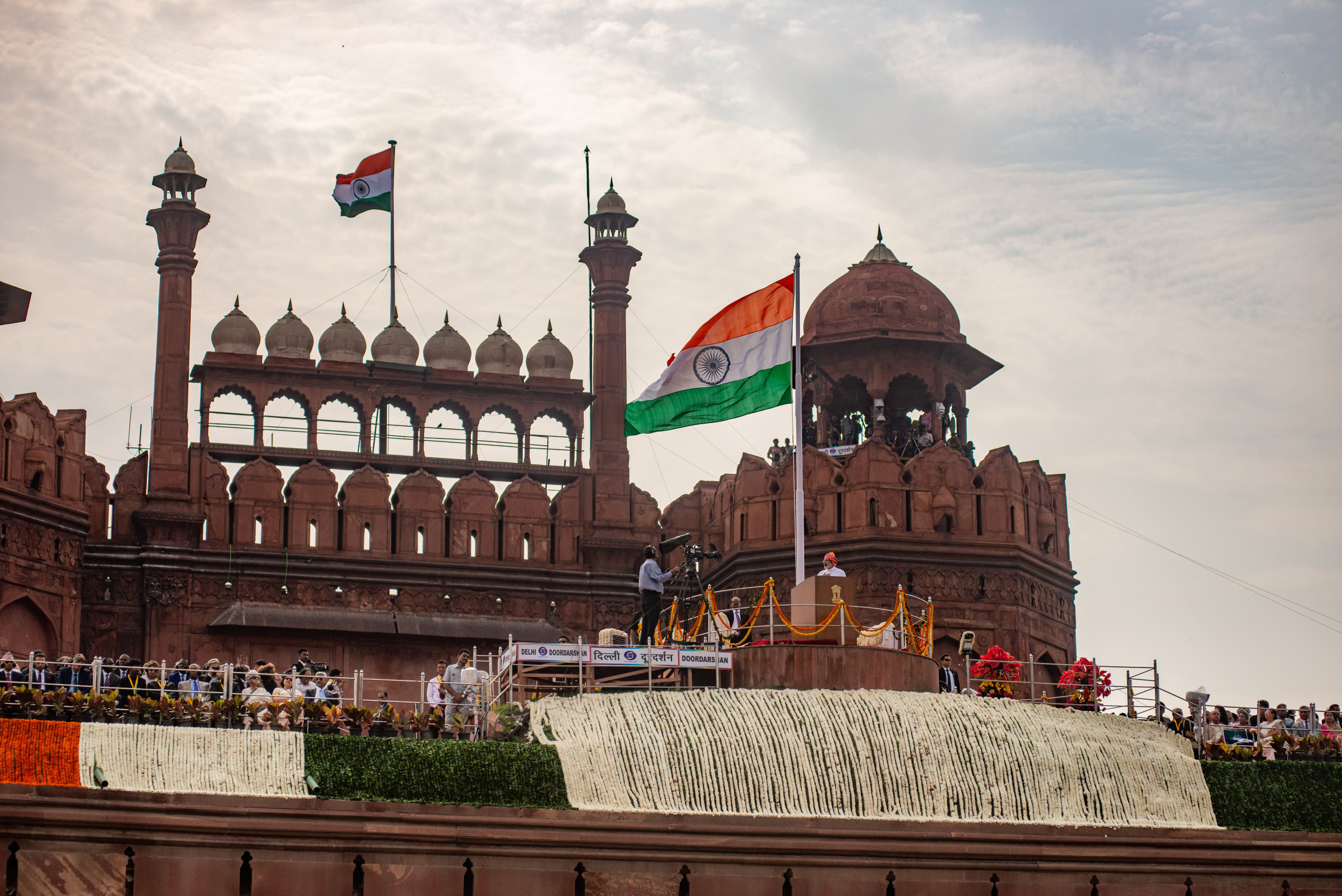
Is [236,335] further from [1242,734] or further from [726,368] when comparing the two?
[1242,734]

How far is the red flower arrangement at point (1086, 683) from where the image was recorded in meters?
28.0

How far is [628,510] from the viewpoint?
123ft

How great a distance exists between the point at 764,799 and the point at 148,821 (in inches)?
269

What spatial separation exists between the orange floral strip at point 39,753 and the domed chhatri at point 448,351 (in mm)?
15564

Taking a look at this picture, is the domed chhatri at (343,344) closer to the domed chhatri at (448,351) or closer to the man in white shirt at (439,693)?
the domed chhatri at (448,351)

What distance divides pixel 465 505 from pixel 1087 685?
12.7 m

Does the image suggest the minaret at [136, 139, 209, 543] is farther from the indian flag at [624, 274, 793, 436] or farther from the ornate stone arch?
the indian flag at [624, 274, 793, 436]

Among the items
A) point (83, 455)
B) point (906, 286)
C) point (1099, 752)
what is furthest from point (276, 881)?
point (906, 286)

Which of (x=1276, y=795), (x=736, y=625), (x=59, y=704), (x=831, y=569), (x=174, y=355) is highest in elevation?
(x=174, y=355)

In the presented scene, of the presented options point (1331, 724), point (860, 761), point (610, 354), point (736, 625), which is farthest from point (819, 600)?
point (610, 354)

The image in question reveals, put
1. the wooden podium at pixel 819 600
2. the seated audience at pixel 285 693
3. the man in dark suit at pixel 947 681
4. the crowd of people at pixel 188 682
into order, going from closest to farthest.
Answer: the crowd of people at pixel 188 682 → the seated audience at pixel 285 693 → the wooden podium at pixel 819 600 → the man in dark suit at pixel 947 681

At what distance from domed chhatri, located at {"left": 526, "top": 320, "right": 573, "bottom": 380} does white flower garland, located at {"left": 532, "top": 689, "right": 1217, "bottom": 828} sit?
1371 cm

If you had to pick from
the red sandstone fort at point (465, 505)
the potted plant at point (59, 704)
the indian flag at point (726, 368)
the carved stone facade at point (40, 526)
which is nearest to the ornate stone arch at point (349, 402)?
the red sandstone fort at point (465, 505)

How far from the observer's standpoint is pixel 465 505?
3694 cm
